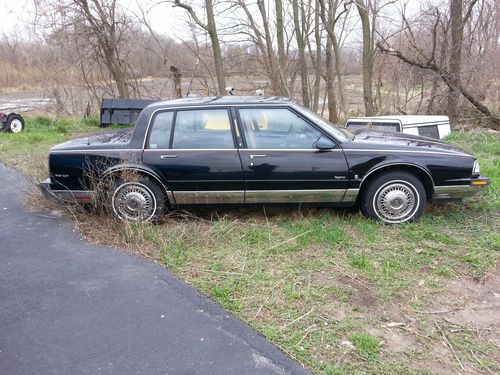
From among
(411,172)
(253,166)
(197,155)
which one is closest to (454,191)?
(411,172)

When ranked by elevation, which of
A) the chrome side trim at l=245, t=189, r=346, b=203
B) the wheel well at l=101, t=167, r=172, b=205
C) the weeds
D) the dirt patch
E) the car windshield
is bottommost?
the dirt patch

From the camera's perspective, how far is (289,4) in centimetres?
1489

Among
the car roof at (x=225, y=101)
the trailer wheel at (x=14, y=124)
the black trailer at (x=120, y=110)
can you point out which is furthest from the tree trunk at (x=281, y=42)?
the car roof at (x=225, y=101)

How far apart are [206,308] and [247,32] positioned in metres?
12.4

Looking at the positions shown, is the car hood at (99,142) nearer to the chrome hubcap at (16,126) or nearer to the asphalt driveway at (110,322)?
the asphalt driveway at (110,322)

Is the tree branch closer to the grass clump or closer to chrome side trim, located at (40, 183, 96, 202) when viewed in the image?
chrome side trim, located at (40, 183, 96, 202)

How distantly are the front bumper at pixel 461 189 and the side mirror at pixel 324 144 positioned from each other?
51.4 inches

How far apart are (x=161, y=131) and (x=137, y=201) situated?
2.92 ft

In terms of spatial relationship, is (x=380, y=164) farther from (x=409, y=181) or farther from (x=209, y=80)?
(x=209, y=80)

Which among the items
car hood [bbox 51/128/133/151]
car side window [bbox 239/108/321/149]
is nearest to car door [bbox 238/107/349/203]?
car side window [bbox 239/108/321/149]

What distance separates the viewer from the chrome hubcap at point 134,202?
479 cm

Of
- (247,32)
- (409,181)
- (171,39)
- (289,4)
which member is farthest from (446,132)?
(171,39)

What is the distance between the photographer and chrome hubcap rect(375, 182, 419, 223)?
4625 millimetres

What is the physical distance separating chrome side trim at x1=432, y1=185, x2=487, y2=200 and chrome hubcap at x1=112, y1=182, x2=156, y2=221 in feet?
10.9
